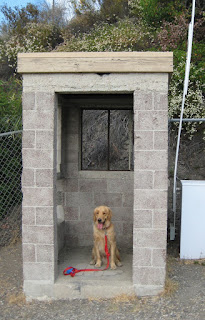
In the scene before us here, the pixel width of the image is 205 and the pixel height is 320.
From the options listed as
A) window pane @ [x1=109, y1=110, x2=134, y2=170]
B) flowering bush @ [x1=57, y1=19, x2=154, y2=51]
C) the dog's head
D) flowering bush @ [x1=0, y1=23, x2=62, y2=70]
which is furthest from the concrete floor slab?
flowering bush @ [x1=0, y1=23, x2=62, y2=70]

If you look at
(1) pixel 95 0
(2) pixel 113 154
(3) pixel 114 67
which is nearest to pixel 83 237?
(3) pixel 114 67

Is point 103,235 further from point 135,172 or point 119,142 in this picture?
point 119,142

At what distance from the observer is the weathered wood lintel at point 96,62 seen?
3760 mm

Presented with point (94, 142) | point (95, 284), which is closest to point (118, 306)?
point (95, 284)

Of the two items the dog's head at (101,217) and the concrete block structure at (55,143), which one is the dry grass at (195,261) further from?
the dog's head at (101,217)

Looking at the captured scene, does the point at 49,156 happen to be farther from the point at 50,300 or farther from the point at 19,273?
the point at 19,273

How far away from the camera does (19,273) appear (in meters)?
5.12

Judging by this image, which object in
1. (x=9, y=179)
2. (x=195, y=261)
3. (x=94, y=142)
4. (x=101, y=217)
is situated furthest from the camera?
(x=94, y=142)

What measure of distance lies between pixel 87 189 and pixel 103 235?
116 centimetres

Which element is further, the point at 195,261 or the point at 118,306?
the point at 195,261

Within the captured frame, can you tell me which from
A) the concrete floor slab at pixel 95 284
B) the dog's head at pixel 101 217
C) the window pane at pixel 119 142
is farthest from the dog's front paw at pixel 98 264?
the window pane at pixel 119 142

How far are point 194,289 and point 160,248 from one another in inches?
37.0

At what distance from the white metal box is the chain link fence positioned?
330 cm

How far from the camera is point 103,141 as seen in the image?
9.00m
